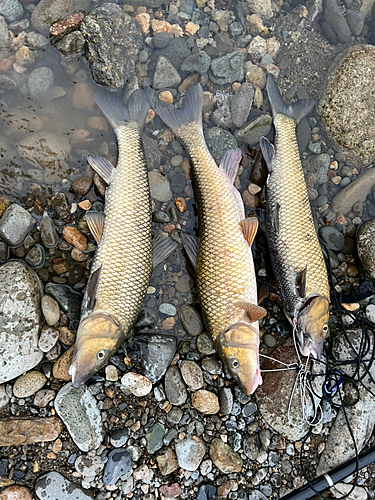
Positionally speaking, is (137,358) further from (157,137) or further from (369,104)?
(369,104)

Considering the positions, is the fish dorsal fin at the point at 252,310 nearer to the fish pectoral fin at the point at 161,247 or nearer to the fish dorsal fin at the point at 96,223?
the fish pectoral fin at the point at 161,247

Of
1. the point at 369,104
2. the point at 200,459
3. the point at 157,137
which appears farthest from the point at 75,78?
the point at 200,459

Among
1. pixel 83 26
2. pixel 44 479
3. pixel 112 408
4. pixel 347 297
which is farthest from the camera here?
pixel 347 297

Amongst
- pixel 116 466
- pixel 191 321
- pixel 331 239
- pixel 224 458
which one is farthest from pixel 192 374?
pixel 331 239

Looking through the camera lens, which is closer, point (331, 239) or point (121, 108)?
point (121, 108)

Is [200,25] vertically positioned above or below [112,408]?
above

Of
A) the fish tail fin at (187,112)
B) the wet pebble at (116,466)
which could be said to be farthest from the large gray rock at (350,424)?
the fish tail fin at (187,112)

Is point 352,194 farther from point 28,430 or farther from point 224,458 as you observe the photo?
point 28,430
